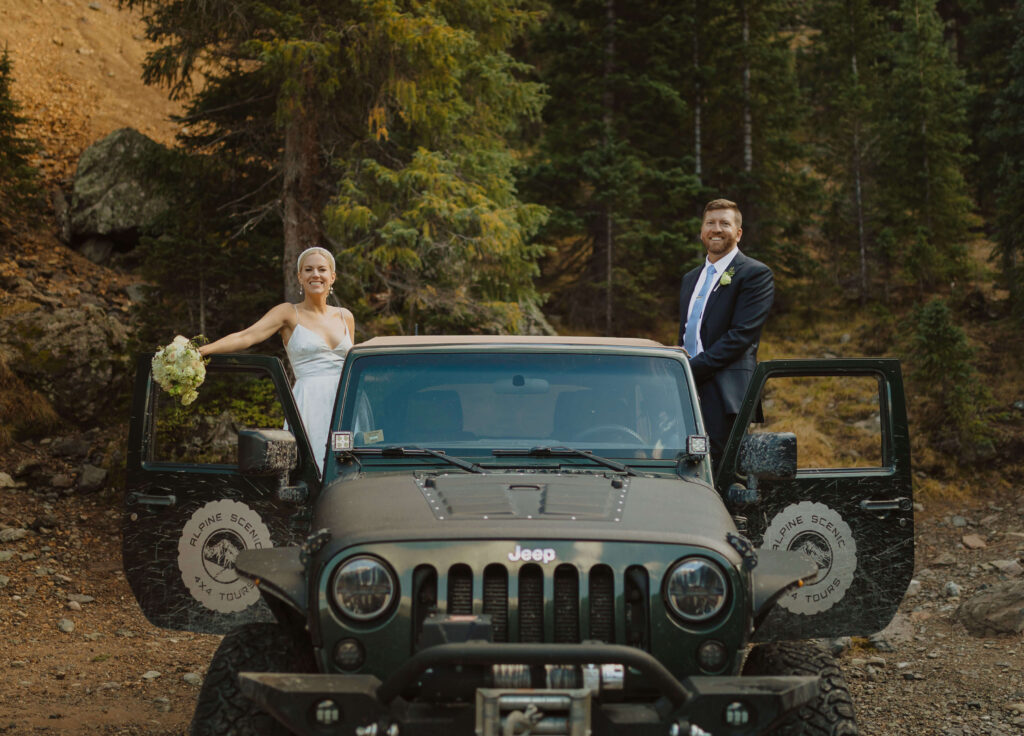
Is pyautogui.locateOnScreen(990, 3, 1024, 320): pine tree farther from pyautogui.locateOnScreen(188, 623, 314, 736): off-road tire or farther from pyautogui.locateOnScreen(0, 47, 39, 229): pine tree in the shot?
pyautogui.locateOnScreen(0, 47, 39, 229): pine tree

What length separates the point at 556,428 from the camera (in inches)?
182

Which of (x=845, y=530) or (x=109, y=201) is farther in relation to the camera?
(x=109, y=201)

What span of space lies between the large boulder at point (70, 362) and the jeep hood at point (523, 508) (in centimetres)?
891

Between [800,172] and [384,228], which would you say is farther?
[800,172]

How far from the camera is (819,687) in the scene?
3809mm

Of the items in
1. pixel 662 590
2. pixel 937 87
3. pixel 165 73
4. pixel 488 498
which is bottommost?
pixel 662 590

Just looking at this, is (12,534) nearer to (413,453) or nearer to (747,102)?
(413,453)

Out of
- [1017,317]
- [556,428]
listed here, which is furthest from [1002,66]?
[556,428]

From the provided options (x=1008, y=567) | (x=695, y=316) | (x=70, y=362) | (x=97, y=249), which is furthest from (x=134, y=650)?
(x=97, y=249)

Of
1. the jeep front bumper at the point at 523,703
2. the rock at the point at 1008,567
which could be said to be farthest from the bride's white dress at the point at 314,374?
the rock at the point at 1008,567

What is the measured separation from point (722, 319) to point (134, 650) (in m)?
5.10

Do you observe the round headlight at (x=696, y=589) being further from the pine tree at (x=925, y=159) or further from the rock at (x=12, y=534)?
the pine tree at (x=925, y=159)

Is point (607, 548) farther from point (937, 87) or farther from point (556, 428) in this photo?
point (937, 87)

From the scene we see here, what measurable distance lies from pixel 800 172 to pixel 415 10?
1273cm
